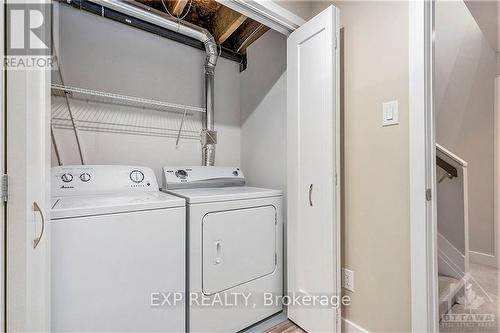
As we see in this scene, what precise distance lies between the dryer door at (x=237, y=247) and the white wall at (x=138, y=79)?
93cm

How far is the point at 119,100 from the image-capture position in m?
2.01

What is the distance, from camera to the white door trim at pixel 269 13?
153 centimetres

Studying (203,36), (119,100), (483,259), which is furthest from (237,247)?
(483,259)

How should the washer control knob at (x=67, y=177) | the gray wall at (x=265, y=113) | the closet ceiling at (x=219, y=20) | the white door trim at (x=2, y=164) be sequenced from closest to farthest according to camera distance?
1. the white door trim at (x=2, y=164)
2. the washer control knob at (x=67, y=177)
3. the closet ceiling at (x=219, y=20)
4. the gray wall at (x=265, y=113)

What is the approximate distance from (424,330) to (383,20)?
5.45ft

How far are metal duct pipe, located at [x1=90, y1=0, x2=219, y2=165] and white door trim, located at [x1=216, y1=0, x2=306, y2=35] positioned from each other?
24.1 inches

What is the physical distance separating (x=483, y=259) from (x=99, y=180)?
385cm

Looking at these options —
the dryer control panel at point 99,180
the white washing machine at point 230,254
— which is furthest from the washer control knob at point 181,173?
the dryer control panel at point 99,180

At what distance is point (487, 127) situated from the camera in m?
2.75

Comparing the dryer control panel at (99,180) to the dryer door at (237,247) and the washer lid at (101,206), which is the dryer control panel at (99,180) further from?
the dryer door at (237,247)

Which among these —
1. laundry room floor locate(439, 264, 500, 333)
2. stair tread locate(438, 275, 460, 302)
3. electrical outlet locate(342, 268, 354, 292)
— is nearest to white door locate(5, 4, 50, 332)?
electrical outlet locate(342, 268, 354, 292)

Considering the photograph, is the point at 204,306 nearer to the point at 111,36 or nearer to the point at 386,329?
the point at 386,329

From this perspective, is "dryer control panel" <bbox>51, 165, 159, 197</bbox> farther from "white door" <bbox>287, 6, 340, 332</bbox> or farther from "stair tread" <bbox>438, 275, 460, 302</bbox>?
"stair tread" <bbox>438, 275, 460, 302</bbox>

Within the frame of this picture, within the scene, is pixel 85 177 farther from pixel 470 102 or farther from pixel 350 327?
pixel 470 102
